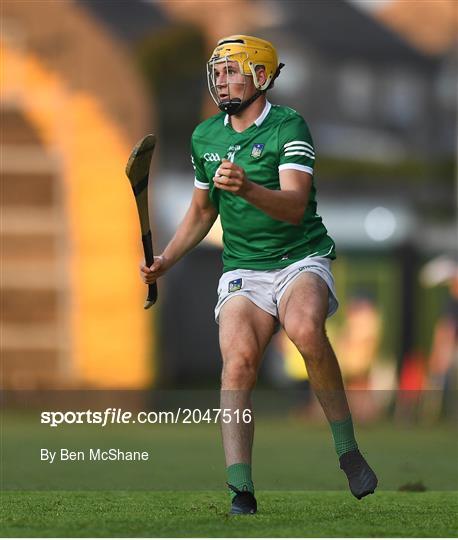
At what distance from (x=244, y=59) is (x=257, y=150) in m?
0.46

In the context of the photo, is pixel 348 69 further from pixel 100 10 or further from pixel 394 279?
pixel 100 10

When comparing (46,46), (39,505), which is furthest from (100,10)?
(39,505)

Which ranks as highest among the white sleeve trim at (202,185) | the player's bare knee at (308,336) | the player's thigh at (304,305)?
the white sleeve trim at (202,185)

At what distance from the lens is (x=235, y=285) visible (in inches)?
294

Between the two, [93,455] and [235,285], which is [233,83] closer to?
[235,285]

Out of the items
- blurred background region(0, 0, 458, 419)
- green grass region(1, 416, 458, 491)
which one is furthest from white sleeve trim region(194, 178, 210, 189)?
blurred background region(0, 0, 458, 419)

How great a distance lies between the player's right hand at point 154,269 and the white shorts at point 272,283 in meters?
0.37

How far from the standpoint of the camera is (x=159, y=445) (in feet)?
43.1

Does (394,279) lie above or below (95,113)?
below

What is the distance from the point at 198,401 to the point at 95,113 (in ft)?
14.1

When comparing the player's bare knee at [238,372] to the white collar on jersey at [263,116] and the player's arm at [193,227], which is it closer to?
the player's arm at [193,227]

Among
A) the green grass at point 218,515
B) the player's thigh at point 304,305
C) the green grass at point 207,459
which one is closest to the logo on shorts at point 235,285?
the player's thigh at point 304,305

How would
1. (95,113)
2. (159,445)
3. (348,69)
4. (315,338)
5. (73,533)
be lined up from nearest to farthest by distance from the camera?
(73,533), (315,338), (159,445), (95,113), (348,69)

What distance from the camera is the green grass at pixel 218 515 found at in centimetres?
638
